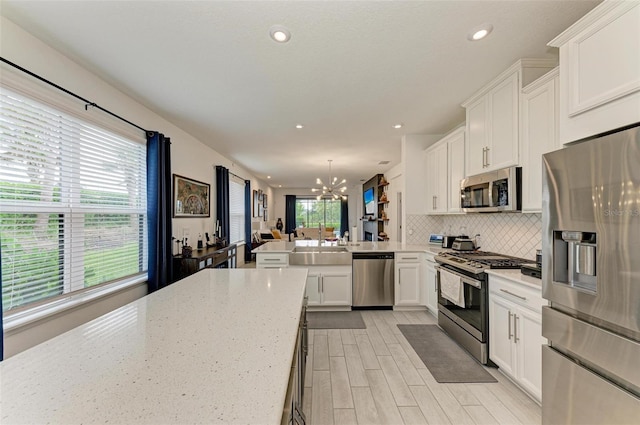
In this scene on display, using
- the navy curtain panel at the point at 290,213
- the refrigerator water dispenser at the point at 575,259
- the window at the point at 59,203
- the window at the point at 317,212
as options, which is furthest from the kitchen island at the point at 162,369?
the window at the point at 317,212

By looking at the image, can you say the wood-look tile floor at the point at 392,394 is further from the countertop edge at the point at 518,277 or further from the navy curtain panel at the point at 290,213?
the navy curtain panel at the point at 290,213

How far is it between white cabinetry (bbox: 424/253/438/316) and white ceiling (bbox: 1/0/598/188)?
6.41 feet

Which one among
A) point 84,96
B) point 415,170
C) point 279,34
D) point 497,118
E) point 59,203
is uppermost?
point 279,34

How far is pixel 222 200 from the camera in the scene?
18.0 ft

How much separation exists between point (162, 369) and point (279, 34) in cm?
205

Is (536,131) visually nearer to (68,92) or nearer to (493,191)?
(493,191)

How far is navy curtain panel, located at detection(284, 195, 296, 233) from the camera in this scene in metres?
12.3

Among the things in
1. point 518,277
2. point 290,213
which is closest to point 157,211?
point 518,277

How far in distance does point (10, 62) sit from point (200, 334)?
7.31 feet

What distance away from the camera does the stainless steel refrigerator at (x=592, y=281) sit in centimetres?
112

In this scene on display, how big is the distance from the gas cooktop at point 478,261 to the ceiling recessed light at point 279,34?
97.2 inches

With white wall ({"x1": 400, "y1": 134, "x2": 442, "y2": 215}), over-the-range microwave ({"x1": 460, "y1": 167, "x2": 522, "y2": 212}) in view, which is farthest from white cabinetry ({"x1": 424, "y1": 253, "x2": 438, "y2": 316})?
white wall ({"x1": 400, "y1": 134, "x2": 442, "y2": 215})

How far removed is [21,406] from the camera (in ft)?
2.11

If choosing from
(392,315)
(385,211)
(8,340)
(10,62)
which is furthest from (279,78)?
(385,211)
